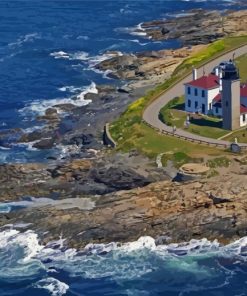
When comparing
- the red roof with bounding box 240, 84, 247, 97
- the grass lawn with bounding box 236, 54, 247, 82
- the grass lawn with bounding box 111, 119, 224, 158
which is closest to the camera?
the grass lawn with bounding box 111, 119, 224, 158

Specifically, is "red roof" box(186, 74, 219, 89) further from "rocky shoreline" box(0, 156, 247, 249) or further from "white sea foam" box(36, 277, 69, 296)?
"white sea foam" box(36, 277, 69, 296)

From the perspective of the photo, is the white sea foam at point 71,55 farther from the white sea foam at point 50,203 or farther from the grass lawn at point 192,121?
the white sea foam at point 50,203

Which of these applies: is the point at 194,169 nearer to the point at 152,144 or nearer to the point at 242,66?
the point at 152,144

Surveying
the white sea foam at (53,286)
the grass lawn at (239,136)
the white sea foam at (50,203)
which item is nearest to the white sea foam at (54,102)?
the grass lawn at (239,136)

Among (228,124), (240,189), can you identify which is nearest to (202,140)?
(228,124)

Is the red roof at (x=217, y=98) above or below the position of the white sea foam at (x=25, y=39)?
above

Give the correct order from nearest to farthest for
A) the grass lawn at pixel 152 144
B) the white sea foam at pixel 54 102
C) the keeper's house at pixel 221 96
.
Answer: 1. the grass lawn at pixel 152 144
2. the keeper's house at pixel 221 96
3. the white sea foam at pixel 54 102

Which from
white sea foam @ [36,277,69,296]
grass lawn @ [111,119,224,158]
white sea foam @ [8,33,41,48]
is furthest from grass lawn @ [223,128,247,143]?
white sea foam @ [8,33,41,48]

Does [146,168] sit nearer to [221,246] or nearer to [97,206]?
[97,206]
